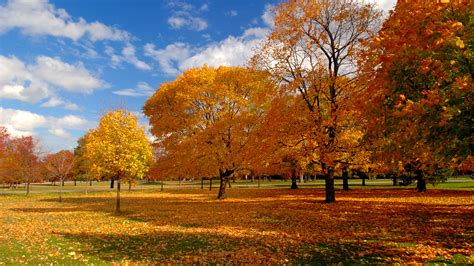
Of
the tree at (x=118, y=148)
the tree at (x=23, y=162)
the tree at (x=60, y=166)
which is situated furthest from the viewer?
the tree at (x=23, y=162)

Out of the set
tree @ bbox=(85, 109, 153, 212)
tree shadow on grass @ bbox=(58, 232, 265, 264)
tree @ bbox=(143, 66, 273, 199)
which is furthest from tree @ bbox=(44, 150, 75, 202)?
tree shadow on grass @ bbox=(58, 232, 265, 264)

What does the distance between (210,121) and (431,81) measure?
2175 centimetres

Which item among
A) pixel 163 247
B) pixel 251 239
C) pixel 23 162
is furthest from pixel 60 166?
pixel 251 239

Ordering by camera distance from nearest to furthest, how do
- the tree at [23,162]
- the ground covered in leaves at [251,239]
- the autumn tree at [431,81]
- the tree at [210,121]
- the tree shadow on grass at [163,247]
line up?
the autumn tree at [431,81] → the tree shadow on grass at [163,247] → the ground covered in leaves at [251,239] → the tree at [210,121] → the tree at [23,162]

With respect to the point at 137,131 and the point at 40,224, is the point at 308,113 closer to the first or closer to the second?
the point at 137,131

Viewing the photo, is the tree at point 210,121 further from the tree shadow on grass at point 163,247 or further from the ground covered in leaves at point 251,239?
the tree shadow on grass at point 163,247

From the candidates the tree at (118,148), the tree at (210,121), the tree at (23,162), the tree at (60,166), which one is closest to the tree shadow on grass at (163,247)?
the tree at (118,148)

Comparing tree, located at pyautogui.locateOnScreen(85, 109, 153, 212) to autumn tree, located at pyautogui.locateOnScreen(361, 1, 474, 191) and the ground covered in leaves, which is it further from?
autumn tree, located at pyautogui.locateOnScreen(361, 1, 474, 191)

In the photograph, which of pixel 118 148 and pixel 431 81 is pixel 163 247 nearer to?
pixel 431 81

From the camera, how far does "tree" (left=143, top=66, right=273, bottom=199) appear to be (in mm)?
27516

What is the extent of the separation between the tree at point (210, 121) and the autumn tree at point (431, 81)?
16.5 metres

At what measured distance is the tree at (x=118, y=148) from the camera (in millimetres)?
21766

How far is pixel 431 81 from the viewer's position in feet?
30.7

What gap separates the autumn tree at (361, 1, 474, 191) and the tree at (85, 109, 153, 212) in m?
16.4
